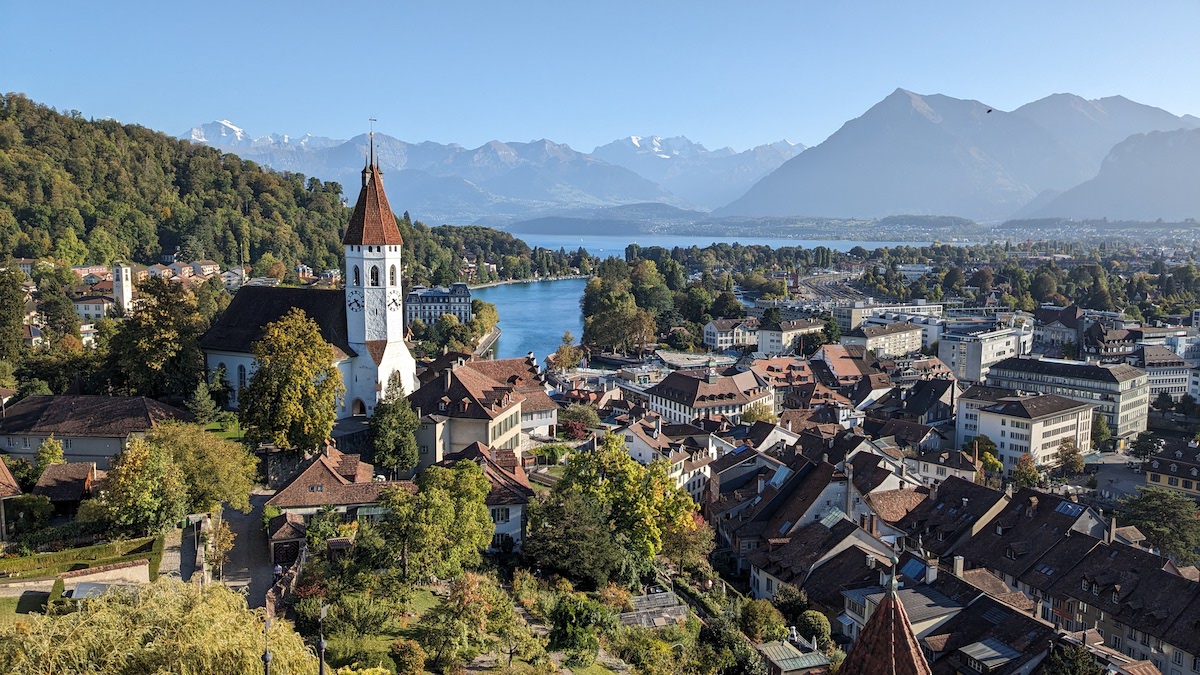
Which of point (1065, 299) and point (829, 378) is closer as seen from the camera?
point (829, 378)

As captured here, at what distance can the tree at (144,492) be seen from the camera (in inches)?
714

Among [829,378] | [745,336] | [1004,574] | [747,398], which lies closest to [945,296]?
[745,336]

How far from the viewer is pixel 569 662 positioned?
1627cm

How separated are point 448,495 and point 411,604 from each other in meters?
2.44

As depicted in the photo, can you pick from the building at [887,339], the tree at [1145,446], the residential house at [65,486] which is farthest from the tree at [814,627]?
the building at [887,339]

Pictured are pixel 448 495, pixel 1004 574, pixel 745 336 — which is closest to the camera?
pixel 448 495

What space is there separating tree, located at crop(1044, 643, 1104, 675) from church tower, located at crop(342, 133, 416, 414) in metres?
20.3

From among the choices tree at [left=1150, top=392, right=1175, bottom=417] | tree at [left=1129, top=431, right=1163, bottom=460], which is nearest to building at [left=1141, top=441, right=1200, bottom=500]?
tree at [left=1129, top=431, right=1163, bottom=460]

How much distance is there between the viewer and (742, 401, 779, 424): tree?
45000mm

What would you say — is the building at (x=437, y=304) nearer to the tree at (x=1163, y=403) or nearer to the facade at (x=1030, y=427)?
the facade at (x=1030, y=427)

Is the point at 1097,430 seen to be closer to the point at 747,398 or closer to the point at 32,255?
the point at 747,398

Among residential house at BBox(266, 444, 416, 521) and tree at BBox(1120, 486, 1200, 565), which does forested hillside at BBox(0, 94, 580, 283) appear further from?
tree at BBox(1120, 486, 1200, 565)

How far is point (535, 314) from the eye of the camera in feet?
329

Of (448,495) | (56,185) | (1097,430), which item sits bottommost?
(1097,430)
